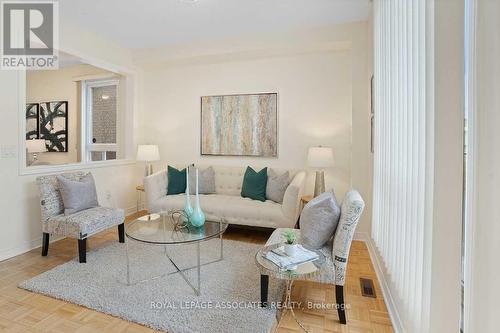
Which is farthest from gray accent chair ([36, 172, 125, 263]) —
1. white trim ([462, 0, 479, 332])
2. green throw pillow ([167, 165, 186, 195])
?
white trim ([462, 0, 479, 332])

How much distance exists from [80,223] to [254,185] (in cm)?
200

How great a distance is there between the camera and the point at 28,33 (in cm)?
303

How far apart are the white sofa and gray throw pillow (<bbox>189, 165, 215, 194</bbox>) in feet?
0.26

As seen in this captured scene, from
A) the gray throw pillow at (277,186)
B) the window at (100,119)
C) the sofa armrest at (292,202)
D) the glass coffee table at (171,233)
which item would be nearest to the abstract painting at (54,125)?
the window at (100,119)

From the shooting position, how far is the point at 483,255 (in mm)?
894

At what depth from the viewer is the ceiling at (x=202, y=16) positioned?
296cm

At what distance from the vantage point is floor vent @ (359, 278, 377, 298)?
7.32 feet

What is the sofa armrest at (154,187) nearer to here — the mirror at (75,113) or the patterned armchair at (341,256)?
the mirror at (75,113)

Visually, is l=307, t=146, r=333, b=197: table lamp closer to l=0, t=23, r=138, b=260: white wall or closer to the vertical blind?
the vertical blind

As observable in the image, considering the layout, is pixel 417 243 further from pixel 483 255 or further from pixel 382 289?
pixel 382 289

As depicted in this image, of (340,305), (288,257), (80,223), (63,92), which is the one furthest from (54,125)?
(340,305)

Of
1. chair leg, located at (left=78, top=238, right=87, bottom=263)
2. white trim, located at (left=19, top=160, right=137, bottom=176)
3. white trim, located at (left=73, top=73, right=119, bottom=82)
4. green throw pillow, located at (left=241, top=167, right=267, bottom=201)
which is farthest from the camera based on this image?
white trim, located at (left=73, top=73, right=119, bottom=82)

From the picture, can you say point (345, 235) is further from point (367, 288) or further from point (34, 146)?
point (34, 146)

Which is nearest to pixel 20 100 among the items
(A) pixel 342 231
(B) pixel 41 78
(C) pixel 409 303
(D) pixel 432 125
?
(B) pixel 41 78
